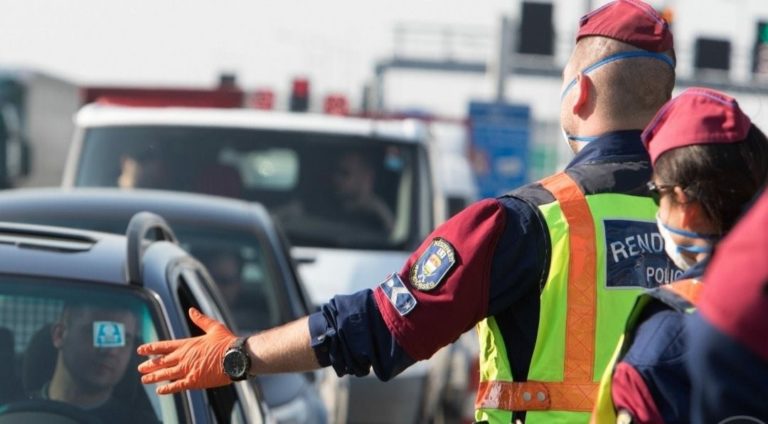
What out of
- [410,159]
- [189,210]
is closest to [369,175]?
[410,159]

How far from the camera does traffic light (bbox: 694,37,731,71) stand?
35344 mm

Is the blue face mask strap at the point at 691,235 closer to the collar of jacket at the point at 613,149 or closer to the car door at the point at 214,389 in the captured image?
the collar of jacket at the point at 613,149

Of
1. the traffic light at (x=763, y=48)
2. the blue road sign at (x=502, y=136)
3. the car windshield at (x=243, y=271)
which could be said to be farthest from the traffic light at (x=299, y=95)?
the blue road sign at (x=502, y=136)

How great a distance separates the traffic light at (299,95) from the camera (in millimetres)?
14383

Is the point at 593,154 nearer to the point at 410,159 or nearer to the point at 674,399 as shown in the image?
the point at 674,399

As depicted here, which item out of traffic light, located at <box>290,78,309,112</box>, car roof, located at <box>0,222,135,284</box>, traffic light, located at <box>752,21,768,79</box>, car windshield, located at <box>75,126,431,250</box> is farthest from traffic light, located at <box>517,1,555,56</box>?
car roof, located at <box>0,222,135,284</box>

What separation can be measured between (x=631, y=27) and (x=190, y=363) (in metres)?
1.30

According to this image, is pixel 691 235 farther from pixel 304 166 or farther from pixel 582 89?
pixel 304 166

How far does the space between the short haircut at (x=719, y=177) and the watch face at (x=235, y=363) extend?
125 cm

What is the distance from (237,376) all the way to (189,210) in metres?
4.02

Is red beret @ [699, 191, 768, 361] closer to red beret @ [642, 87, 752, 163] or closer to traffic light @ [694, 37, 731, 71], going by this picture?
red beret @ [642, 87, 752, 163]

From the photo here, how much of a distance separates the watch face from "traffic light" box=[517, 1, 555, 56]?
21.9m

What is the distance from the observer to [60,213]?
23.8 ft

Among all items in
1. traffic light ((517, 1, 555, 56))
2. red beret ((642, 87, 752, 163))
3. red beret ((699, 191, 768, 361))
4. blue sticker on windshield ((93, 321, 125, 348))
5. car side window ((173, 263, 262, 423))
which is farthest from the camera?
traffic light ((517, 1, 555, 56))
